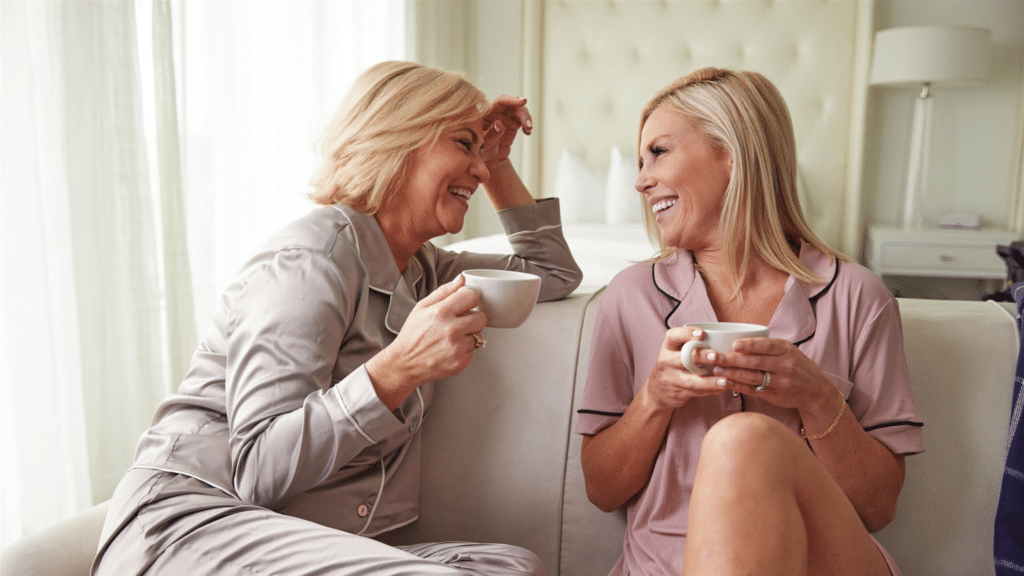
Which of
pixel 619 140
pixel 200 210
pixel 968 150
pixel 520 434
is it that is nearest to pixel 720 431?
pixel 520 434

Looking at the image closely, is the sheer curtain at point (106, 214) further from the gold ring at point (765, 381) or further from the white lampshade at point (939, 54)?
the white lampshade at point (939, 54)

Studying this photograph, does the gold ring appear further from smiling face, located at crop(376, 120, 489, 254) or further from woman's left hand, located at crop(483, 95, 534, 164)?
woman's left hand, located at crop(483, 95, 534, 164)

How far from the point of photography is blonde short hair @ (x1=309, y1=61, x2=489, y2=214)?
125 centimetres

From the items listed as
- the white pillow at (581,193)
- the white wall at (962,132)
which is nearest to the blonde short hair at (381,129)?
the white pillow at (581,193)

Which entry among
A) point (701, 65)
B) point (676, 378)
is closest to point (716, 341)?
point (676, 378)

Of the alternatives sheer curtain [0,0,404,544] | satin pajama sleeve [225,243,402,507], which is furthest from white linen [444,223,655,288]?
satin pajama sleeve [225,243,402,507]

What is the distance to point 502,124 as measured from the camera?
5.09 feet

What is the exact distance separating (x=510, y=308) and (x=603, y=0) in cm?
341

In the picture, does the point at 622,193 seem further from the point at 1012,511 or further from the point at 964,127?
the point at 1012,511

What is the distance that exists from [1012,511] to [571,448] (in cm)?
71

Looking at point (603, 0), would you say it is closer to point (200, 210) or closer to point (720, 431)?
point (200, 210)

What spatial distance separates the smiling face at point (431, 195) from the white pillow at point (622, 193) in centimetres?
247

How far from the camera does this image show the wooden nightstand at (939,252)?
11.7 ft

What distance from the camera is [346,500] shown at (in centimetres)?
116
